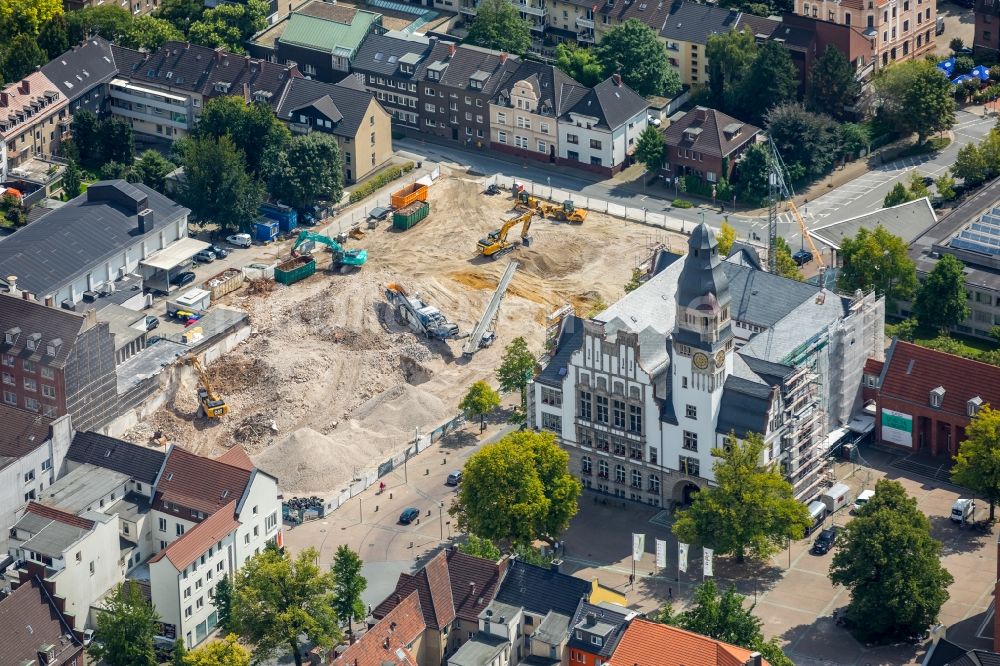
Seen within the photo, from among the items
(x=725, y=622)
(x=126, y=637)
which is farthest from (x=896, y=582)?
(x=126, y=637)

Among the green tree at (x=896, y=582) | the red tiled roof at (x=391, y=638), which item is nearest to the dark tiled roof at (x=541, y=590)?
the red tiled roof at (x=391, y=638)

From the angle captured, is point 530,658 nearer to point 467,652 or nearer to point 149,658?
point 467,652

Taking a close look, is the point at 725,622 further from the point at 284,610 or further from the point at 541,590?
the point at 284,610

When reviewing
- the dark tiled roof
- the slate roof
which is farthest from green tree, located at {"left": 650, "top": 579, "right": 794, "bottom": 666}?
the slate roof

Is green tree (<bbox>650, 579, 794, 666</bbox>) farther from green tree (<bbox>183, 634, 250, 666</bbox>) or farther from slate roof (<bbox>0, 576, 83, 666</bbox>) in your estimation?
slate roof (<bbox>0, 576, 83, 666</bbox>)

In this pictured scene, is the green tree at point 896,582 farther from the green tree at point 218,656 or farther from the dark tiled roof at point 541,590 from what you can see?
the green tree at point 218,656

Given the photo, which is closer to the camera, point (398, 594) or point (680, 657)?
point (680, 657)

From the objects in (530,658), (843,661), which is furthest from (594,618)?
(843,661)
